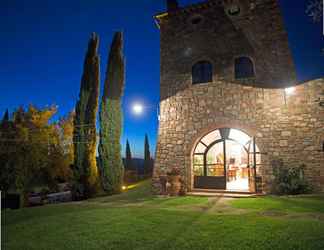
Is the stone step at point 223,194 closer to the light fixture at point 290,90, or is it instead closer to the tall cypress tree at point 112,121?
the light fixture at point 290,90

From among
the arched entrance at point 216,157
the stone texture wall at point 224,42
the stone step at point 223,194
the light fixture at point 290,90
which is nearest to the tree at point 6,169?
the stone texture wall at point 224,42

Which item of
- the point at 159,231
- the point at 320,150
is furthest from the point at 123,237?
the point at 320,150

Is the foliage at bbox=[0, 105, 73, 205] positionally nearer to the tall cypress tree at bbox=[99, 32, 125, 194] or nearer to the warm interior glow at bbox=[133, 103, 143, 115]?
the tall cypress tree at bbox=[99, 32, 125, 194]

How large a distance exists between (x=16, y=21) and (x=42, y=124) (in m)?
16.2

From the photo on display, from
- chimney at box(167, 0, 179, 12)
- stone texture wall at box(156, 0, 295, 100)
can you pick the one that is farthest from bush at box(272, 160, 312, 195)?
chimney at box(167, 0, 179, 12)

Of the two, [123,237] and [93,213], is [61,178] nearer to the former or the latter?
[93,213]

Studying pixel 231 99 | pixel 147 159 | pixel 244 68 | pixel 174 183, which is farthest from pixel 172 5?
pixel 147 159

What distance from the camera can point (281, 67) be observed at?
8.45 m

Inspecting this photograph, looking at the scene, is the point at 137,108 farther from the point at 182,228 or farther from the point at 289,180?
the point at 289,180

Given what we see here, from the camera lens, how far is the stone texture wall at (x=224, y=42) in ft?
28.1

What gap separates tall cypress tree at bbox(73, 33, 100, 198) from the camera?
11.1 metres

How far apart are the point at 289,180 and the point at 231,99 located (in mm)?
3612

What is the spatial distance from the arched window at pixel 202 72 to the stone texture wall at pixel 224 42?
184 mm

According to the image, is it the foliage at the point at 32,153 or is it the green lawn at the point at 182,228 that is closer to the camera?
the green lawn at the point at 182,228
